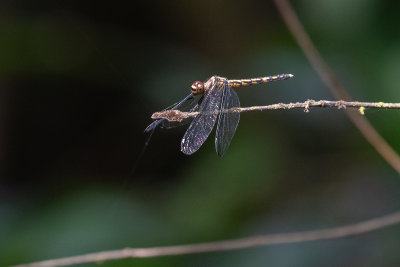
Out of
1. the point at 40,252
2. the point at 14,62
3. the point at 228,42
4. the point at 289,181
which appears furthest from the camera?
the point at 228,42

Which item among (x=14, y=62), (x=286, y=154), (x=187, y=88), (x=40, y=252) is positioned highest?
(x=14, y=62)

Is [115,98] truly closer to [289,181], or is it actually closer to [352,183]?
[289,181]

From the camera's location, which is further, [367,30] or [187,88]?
[187,88]

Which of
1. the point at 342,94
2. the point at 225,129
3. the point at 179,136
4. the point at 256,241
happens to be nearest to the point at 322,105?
the point at 225,129

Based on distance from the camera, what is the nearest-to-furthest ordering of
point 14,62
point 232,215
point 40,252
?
point 40,252, point 232,215, point 14,62

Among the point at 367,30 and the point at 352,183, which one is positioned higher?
the point at 367,30

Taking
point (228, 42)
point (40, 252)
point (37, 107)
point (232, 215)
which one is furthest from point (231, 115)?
point (37, 107)

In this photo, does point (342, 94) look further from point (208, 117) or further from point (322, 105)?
point (322, 105)
